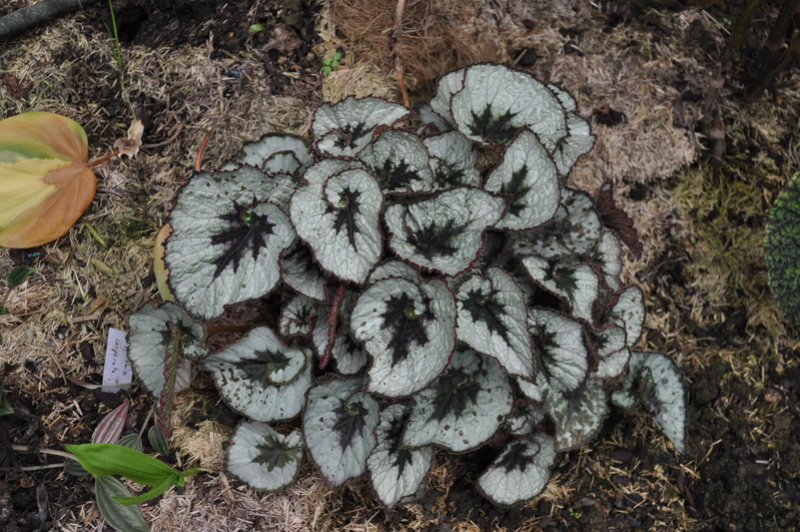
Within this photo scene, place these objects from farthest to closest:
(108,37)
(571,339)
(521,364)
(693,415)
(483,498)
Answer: (108,37) < (693,415) < (483,498) < (571,339) < (521,364)

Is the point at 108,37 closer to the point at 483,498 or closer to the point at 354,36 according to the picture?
the point at 354,36

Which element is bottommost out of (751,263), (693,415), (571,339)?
(693,415)

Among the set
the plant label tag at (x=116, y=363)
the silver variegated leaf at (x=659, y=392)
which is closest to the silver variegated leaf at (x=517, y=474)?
the silver variegated leaf at (x=659, y=392)

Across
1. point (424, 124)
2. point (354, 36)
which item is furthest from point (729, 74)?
point (354, 36)

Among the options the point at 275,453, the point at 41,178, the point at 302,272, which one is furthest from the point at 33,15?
the point at 275,453

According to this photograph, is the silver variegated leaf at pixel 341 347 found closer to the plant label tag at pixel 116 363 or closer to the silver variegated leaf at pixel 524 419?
the silver variegated leaf at pixel 524 419

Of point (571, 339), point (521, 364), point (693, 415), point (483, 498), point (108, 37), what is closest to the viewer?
point (521, 364)
